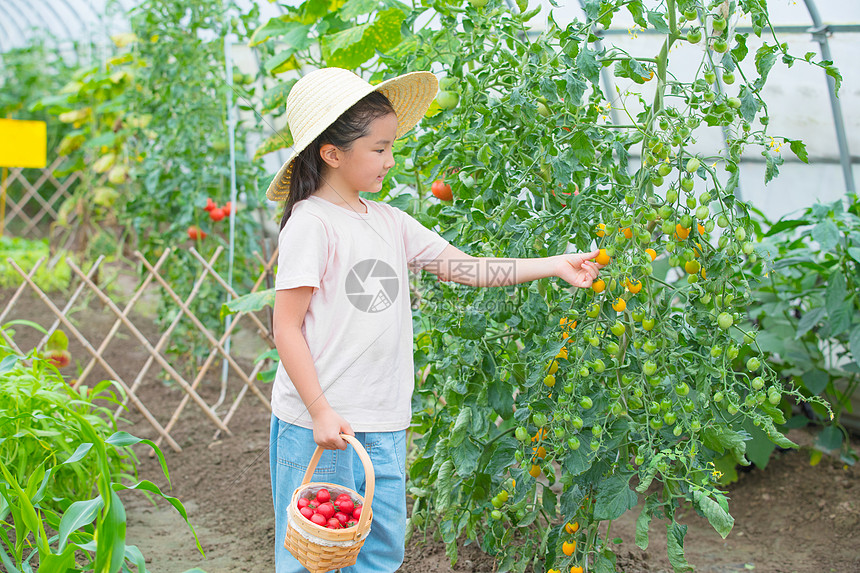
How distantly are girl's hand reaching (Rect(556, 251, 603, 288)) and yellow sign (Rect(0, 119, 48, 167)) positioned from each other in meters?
4.98

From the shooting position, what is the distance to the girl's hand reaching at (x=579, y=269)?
52.7 inches

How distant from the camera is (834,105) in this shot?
8.20 feet

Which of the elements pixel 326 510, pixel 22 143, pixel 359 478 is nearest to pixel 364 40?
pixel 359 478

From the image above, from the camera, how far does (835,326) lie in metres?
2.24

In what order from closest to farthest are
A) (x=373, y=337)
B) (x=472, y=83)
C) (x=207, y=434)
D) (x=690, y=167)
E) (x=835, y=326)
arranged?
(x=690, y=167), (x=373, y=337), (x=472, y=83), (x=835, y=326), (x=207, y=434)

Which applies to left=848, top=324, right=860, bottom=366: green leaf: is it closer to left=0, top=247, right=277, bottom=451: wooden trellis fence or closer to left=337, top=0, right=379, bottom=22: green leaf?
left=337, top=0, right=379, bottom=22: green leaf

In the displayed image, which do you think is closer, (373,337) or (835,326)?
(373,337)

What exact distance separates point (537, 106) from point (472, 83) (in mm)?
132

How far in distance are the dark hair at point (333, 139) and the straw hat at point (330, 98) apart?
22mm

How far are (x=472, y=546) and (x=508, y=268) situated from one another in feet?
2.77

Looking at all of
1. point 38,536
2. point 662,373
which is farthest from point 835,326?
point 38,536

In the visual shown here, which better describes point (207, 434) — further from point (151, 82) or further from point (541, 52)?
point (541, 52)

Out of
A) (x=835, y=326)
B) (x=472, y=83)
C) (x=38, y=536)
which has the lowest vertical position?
(x=38, y=536)

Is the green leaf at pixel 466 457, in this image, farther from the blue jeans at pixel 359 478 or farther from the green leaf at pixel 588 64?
the green leaf at pixel 588 64
